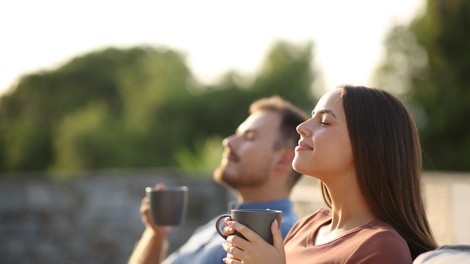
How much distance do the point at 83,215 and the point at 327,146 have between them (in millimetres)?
5101

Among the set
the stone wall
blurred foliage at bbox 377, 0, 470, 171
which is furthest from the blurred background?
the stone wall

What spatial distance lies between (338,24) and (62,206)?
816 cm

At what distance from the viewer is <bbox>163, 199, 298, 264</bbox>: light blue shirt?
2.46 m

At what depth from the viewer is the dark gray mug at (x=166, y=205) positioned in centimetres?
257

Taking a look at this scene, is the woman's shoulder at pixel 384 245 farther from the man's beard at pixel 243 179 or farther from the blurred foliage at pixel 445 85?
the blurred foliage at pixel 445 85

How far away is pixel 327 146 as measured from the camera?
1.73 meters

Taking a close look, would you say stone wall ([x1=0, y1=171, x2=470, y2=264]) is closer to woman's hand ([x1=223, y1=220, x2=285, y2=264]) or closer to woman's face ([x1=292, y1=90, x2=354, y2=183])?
woman's face ([x1=292, y1=90, x2=354, y2=183])

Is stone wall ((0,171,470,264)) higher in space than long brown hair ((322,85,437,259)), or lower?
lower

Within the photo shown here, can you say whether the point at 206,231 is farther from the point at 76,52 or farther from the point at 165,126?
the point at 76,52

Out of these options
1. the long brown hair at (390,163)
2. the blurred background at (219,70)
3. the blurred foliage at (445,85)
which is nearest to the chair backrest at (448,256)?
the long brown hair at (390,163)

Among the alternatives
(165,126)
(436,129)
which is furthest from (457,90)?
(165,126)

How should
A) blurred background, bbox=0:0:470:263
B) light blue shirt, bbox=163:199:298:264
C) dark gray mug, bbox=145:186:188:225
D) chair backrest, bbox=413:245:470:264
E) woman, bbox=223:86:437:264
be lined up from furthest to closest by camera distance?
blurred background, bbox=0:0:470:263 < dark gray mug, bbox=145:186:188:225 < light blue shirt, bbox=163:199:298:264 < woman, bbox=223:86:437:264 < chair backrest, bbox=413:245:470:264

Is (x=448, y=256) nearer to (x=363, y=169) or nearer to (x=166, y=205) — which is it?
(x=363, y=169)

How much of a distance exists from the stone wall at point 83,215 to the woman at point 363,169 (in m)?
4.62
